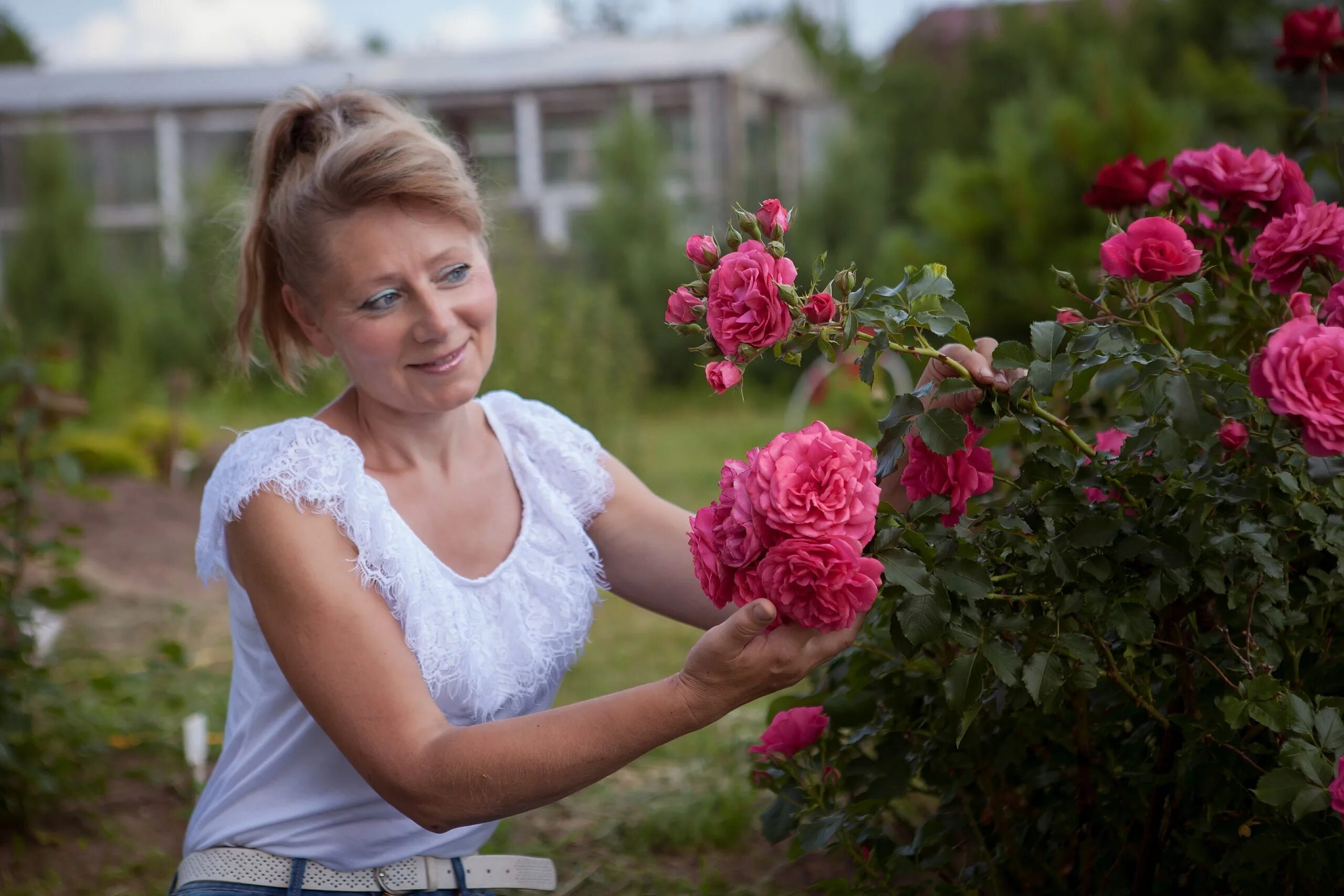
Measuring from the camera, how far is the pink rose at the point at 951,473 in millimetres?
1355

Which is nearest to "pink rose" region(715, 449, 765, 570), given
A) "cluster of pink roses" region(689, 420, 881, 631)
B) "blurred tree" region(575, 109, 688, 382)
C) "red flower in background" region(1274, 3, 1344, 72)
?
"cluster of pink roses" region(689, 420, 881, 631)

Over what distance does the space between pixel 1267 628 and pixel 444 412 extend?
1241 millimetres

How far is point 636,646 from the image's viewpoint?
14.7 feet

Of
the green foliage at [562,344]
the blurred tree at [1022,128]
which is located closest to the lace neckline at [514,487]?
the blurred tree at [1022,128]

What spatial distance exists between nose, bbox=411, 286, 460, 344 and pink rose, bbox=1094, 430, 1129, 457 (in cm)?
→ 94

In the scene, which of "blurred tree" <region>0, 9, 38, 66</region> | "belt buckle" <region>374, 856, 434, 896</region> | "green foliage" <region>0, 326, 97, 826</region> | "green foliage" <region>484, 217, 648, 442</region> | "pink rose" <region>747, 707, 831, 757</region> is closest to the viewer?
"pink rose" <region>747, 707, 831, 757</region>

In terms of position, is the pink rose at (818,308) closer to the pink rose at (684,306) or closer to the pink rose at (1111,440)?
the pink rose at (684,306)

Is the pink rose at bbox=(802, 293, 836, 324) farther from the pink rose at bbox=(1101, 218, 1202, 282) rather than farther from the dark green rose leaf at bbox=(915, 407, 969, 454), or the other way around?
the pink rose at bbox=(1101, 218, 1202, 282)

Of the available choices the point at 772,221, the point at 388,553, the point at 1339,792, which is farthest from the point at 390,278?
the point at 1339,792

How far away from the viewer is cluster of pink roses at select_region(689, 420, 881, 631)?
43.9 inches

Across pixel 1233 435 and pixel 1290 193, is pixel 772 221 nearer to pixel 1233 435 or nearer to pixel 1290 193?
pixel 1233 435

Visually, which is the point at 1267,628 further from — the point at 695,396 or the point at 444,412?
the point at 695,396

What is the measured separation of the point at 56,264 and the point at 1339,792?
11103 mm

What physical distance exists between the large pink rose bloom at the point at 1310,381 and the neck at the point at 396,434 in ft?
3.89
